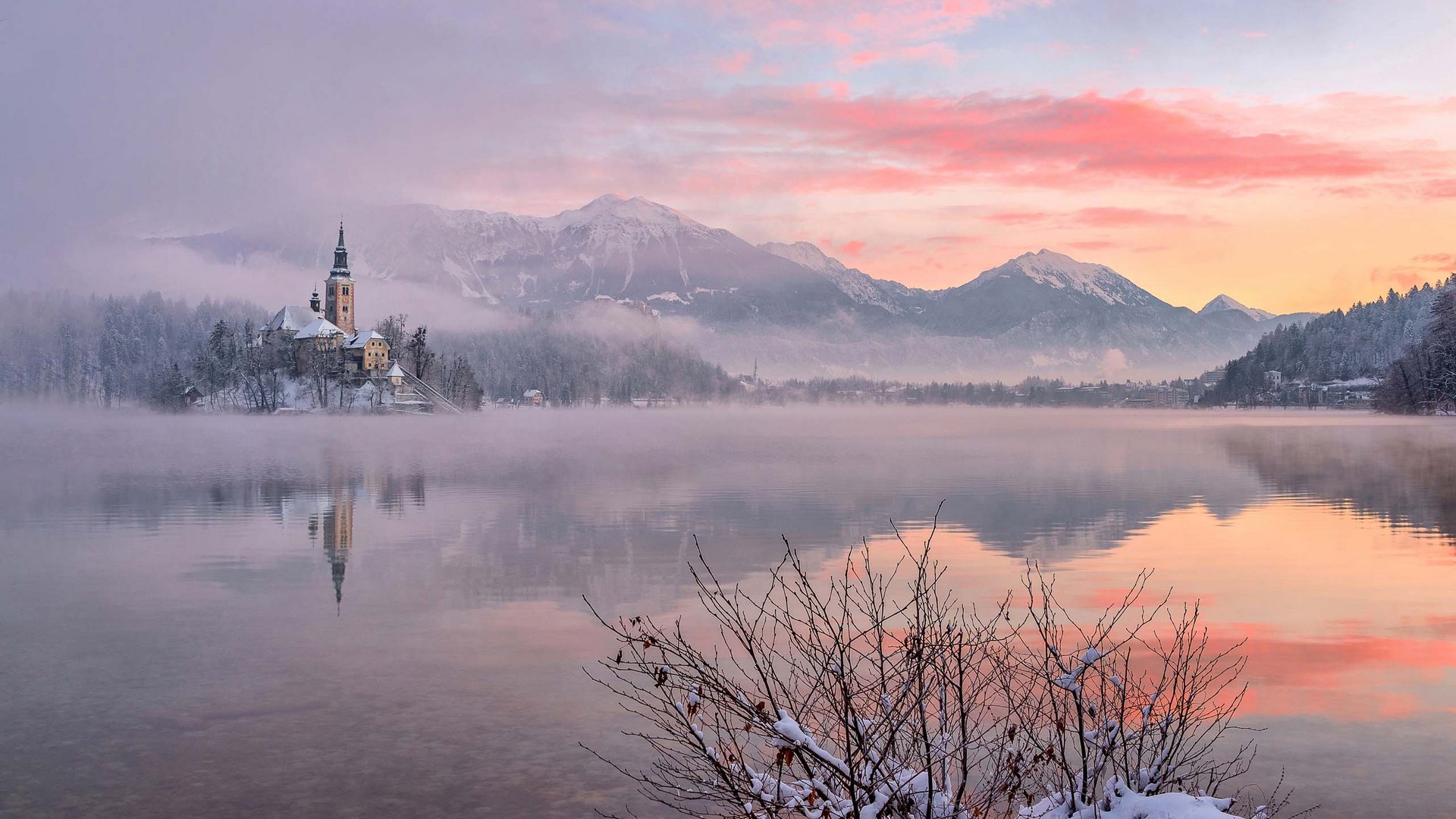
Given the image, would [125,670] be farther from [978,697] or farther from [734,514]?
[734,514]

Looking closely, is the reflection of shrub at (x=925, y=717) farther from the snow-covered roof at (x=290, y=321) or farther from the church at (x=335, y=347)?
the snow-covered roof at (x=290, y=321)

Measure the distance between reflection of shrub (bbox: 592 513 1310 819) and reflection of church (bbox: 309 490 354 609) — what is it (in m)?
9.78

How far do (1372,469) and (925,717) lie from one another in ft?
194

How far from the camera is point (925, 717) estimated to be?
34.6ft

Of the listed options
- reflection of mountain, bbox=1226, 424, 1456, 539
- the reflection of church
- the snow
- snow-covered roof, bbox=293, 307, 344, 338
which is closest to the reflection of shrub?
the snow

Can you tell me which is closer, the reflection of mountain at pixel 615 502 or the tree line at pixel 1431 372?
the reflection of mountain at pixel 615 502

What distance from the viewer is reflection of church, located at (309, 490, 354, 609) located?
86.3 feet

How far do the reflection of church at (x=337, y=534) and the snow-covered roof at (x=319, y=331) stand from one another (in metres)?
149

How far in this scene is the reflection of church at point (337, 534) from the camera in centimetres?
2630

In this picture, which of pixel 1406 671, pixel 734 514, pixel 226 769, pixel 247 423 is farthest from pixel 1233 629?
pixel 247 423

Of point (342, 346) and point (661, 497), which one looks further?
point (342, 346)

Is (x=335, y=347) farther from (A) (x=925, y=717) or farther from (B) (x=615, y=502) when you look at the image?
(A) (x=925, y=717)

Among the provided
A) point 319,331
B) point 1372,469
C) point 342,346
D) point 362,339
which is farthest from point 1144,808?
point 319,331

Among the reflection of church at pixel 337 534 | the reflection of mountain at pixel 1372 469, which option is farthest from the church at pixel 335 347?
the reflection of church at pixel 337 534
